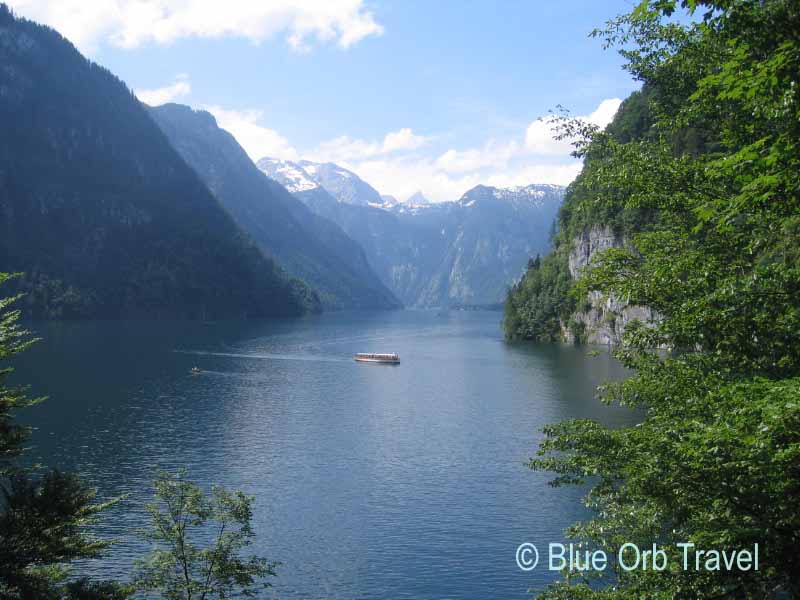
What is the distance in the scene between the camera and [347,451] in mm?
65000

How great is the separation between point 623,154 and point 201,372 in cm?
10845

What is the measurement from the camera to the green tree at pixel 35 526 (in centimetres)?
2077

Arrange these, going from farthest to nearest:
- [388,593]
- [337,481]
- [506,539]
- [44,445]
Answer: [44,445], [337,481], [506,539], [388,593]

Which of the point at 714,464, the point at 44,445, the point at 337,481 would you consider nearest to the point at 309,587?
the point at 337,481

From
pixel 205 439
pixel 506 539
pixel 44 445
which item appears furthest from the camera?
pixel 205 439

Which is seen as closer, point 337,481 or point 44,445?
point 337,481

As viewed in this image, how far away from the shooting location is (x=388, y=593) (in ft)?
116

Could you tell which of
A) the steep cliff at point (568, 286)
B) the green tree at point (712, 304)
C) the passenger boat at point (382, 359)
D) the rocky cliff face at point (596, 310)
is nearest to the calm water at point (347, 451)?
the passenger boat at point (382, 359)

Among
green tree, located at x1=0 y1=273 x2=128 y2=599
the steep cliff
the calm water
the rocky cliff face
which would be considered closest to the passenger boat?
the calm water

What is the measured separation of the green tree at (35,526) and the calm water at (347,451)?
15572 millimetres

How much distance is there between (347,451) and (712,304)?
51678 millimetres

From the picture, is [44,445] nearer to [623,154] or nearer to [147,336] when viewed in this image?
[623,154]

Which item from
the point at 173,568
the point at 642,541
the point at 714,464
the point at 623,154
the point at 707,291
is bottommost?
the point at 173,568

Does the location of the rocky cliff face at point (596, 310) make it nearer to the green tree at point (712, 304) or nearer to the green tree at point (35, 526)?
the green tree at point (712, 304)
